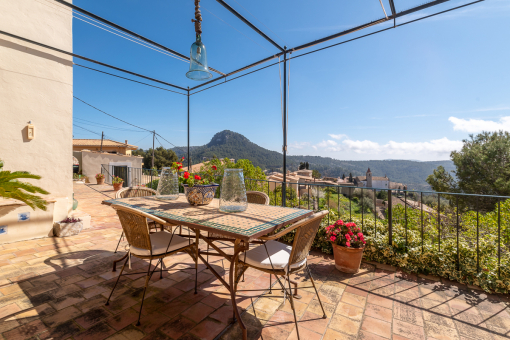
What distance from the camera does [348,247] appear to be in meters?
2.25

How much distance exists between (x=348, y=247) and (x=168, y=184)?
6.17ft

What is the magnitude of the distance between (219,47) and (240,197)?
468 cm

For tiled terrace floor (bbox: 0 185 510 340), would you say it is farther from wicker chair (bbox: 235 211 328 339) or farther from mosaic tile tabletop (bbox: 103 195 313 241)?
mosaic tile tabletop (bbox: 103 195 313 241)

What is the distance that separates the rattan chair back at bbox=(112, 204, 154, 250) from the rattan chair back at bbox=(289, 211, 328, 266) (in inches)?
37.6

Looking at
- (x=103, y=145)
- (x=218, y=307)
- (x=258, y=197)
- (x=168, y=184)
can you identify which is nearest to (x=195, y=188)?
(x=168, y=184)

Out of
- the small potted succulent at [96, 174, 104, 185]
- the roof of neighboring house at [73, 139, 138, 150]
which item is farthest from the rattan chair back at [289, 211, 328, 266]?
the roof of neighboring house at [73, 139, 138, 150]

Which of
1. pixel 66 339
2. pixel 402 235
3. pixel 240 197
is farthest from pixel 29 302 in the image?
pixel 402 235

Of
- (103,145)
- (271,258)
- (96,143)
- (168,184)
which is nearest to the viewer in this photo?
(271,258)

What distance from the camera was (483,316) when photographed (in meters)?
1.62

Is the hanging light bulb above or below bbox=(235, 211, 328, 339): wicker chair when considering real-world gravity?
above

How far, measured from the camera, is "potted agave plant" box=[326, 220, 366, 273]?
2252mm

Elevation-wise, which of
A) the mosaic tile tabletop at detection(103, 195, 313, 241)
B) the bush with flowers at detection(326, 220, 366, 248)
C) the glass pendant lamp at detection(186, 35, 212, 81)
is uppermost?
the glass pendant lamp at detection(186, 35, 212, 81)

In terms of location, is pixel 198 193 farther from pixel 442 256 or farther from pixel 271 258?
pixel 442 256

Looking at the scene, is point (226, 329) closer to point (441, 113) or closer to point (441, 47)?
point (441, 47)
